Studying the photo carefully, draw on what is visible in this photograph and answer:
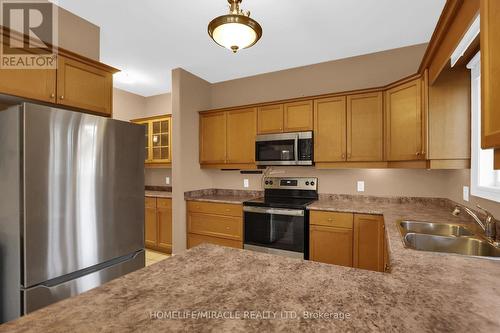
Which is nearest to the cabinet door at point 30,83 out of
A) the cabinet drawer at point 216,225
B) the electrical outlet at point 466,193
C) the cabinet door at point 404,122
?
the cabinet drawer at point 216,225

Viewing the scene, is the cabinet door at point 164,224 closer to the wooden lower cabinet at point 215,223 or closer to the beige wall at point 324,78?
the wooden lower cabinet at point 215,223

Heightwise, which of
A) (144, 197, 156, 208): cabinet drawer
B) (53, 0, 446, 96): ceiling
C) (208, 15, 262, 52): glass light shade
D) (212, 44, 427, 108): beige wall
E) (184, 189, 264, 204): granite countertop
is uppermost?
(53, 0, 446, 96): ceiling

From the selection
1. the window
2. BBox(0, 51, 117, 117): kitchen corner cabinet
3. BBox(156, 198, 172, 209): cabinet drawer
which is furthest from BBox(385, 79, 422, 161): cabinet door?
BBox(156, 198, 172, 209): cabinet drawer

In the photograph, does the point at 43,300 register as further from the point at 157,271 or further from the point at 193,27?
the point at 193,27

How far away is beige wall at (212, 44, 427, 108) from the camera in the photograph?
2883mm

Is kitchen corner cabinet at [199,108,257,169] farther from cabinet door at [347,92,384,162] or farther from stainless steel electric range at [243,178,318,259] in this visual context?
cabinet door at [347,92,384,162]

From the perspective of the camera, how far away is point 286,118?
3.19 meters

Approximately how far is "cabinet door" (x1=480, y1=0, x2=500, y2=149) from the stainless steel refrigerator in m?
2.16

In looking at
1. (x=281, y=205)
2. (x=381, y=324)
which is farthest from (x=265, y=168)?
(x=381, y=324)

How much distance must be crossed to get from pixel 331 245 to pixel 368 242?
37 cm

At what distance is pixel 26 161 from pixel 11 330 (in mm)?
1215

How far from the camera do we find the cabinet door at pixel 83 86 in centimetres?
195

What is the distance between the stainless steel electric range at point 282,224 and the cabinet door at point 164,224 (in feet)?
4.51

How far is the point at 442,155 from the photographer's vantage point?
2.07 metres
